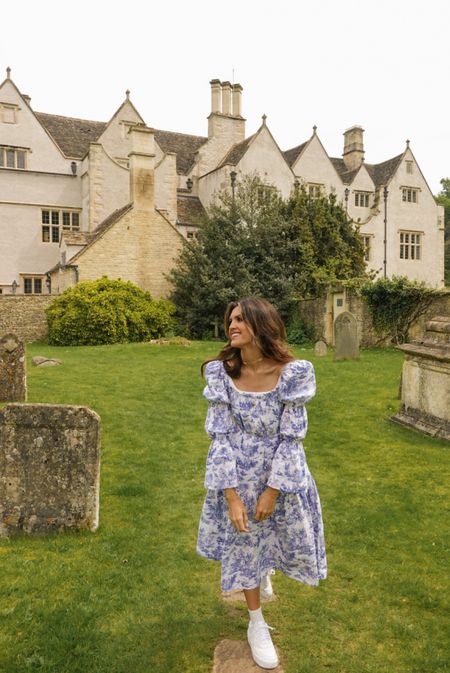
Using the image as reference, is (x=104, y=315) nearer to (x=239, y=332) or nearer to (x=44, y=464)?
(x=44, y=464)

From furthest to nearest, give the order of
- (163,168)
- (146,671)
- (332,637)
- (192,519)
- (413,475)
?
1. (163,168)
2. (413,475)
3. (192,519)
4. (332,637)
5. (146,671)

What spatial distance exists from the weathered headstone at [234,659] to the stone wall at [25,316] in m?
21.5

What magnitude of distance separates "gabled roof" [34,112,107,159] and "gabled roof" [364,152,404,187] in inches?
750

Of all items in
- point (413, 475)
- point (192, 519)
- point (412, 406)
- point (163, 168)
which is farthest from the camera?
point (163, 168)

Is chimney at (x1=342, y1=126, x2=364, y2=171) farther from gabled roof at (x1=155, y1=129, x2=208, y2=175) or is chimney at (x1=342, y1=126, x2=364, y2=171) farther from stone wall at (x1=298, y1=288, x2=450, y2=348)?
stone wall at (x1=298, y1=288, x2=450, y2=348)

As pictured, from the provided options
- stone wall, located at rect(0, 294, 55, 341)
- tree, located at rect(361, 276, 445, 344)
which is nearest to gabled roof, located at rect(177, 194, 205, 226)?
stone wall, located at rect(0, 294, 55, 341)

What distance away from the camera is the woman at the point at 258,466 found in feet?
9.83

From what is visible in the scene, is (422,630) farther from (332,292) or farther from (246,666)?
(332,292)

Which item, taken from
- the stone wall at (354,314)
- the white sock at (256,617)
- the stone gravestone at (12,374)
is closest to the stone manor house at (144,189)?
the stone wall at (354,314)

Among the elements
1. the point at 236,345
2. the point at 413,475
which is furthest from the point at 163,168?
the point at 236,345

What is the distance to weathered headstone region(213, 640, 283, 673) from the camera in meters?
3.07

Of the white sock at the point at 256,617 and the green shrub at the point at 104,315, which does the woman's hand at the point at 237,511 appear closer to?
the white sock at the point at 256,617

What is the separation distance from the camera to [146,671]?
10.0 feet

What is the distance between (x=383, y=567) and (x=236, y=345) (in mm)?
2522
